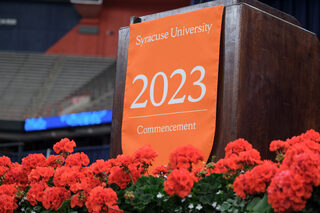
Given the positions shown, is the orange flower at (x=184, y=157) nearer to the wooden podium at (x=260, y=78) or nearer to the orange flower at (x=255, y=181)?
the orange flower at (x=255, y=181)

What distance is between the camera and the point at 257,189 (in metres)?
1.03

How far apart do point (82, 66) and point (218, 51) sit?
423 inches

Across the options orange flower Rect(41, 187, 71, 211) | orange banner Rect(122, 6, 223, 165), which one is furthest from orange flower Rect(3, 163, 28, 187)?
orange banner Rect(122, 6, 223, 165)

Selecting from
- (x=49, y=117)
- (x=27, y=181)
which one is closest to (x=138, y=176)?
(x=27, y=181)

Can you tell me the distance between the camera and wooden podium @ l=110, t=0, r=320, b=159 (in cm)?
149

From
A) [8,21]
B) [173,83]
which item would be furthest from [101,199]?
[8,21]

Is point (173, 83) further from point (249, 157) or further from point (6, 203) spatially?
point (6, 203)

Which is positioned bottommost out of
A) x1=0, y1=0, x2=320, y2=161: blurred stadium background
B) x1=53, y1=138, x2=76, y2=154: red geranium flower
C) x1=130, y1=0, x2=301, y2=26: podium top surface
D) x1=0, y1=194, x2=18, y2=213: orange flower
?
x1=0, y1=194, x2=18, y2=213: orange flower

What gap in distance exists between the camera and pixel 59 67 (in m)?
12.0

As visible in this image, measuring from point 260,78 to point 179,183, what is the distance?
0.62 m

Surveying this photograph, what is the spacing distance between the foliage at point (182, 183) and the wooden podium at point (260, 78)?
0.27 metres

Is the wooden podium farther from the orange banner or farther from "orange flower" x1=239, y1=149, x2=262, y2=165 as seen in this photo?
"orange flower" x1=239, y1=149, x2=262, y2=165

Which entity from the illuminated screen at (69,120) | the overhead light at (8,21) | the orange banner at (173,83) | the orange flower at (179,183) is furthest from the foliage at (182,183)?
the overhead light at (8,21)

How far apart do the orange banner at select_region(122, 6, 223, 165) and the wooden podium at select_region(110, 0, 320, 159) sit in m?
0.04
